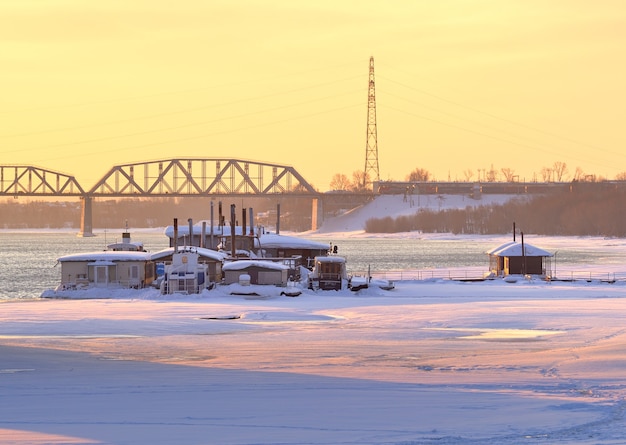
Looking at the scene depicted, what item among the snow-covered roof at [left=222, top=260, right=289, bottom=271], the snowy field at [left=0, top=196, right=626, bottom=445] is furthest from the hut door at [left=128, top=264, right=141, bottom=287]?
the snowy field at [left=0, top=196, right=626, bottom=445]

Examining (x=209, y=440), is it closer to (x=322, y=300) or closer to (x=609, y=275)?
(x=322, y=300)

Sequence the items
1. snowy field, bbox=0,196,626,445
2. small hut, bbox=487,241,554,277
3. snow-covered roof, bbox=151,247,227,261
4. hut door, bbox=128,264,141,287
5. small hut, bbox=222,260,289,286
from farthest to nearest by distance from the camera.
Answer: small hut, bbox=487,241,554,277
hut door, bbox=128,264,141,287
snow-covered roof, bbox=151,247,227,261
small hut, bbox=222,260,289,286
snowy field, bbox=0,196,626,445

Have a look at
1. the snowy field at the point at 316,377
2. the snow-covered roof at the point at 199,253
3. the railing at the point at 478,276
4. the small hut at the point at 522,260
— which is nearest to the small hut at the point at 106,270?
the snow-covered roof at the point at 199,253

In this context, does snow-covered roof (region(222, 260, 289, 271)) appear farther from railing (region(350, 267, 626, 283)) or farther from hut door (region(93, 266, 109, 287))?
railing (region(350, 267, 626, 283))

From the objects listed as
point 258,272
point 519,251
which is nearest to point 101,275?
point 258,272

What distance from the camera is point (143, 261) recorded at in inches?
2739

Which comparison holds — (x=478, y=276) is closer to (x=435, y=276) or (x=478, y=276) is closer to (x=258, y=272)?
(x=435, y=276)

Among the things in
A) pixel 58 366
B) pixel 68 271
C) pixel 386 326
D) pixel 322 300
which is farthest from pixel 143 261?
pixel 58 366

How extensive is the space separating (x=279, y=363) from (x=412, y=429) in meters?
9.05

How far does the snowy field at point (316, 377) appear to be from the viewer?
62.1 feet

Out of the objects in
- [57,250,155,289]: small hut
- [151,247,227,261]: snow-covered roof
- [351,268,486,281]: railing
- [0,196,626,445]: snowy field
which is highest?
[151,247,227,261]: snow-covered roof

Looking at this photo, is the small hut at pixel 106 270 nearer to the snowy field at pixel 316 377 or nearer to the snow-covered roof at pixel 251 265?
the snow-covered roof at pixel 251 265

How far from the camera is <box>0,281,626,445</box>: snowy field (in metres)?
18.9

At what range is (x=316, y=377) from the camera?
983 inches
